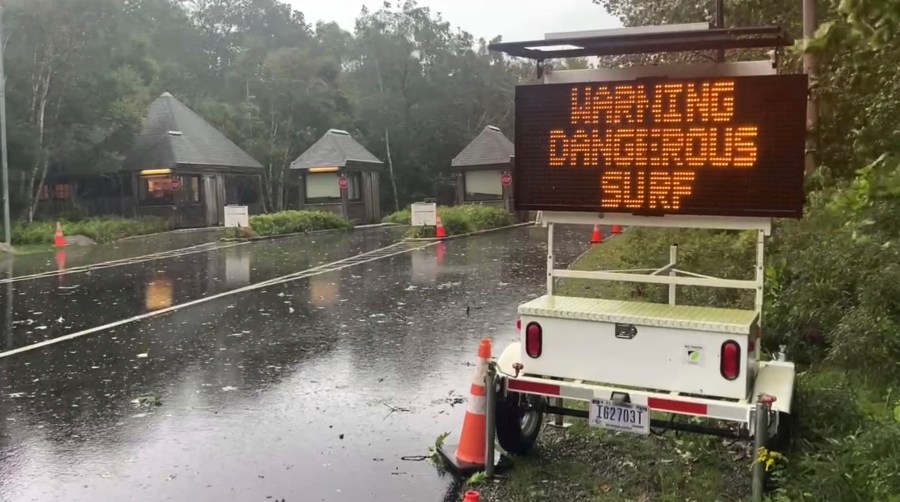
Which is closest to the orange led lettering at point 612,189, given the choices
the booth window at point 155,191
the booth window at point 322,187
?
the booth window at point 155,191

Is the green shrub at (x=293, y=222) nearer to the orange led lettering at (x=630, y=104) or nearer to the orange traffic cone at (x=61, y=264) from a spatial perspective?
the orange traffic cone at (x=61, y=264)

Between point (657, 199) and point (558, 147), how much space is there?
71cm

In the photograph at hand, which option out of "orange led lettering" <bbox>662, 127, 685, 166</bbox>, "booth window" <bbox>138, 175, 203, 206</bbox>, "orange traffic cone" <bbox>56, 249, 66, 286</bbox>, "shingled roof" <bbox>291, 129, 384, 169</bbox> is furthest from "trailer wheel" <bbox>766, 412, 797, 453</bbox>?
"shingled roof" <bbox>291, 129, 384, 169</bbox>

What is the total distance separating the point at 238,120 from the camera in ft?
150

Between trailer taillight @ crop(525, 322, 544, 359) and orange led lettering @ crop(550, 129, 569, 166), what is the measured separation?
106 centimetres

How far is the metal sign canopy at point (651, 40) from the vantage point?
4715mm

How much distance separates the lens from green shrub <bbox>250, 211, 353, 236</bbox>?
27.4 metres

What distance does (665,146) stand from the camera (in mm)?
4684

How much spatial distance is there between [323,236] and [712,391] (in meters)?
24.4

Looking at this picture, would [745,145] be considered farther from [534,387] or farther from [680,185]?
[534,387]

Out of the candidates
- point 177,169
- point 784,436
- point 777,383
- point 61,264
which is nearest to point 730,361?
point 777,383

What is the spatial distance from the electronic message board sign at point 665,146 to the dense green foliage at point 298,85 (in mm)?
29139

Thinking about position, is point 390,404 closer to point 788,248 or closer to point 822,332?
point 822,332

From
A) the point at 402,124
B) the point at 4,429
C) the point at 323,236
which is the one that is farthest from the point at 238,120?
the point at 4,429
